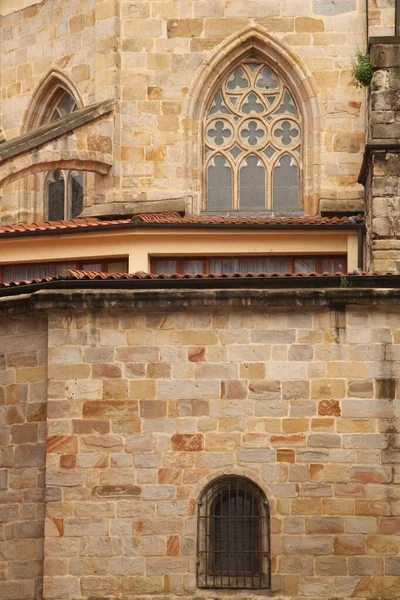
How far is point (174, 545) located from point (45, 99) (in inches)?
464

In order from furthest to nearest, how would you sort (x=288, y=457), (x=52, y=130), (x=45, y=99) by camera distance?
(x=45, y=99) < (x=52, y=130) < (x=288, y=457)

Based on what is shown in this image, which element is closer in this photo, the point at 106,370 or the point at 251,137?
the point at 106,370

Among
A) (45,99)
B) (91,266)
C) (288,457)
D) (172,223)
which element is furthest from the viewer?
(45,99)

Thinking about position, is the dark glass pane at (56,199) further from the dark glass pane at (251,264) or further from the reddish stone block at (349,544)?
the reddish stone block at (349,544)

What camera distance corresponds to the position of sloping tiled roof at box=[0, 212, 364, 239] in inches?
1006

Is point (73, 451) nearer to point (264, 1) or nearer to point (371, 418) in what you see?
Answer: point (371, 418)

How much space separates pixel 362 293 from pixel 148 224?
5218 millimetres

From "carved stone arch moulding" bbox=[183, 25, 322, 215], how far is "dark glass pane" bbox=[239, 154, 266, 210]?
67 centimetres

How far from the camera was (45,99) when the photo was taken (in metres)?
30.4

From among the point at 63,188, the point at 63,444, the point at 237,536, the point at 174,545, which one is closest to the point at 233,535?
the point at 237,536

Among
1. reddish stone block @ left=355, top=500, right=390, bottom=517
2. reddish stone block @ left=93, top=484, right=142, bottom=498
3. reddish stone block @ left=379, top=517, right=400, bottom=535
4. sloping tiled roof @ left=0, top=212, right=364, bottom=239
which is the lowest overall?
reddish stone block @ left=379, top=517, right=400, bottom=535

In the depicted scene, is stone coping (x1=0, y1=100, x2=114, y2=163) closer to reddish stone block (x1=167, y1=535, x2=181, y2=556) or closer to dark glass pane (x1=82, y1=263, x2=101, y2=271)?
dark glass pane (x1=82, y1=263, x2=101, y2=271)

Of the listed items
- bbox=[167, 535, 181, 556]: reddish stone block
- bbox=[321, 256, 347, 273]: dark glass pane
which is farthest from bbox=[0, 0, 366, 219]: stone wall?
bbox=[167, 535, 181, 556]: reddish stone block

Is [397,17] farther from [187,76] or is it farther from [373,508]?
[373,508]
